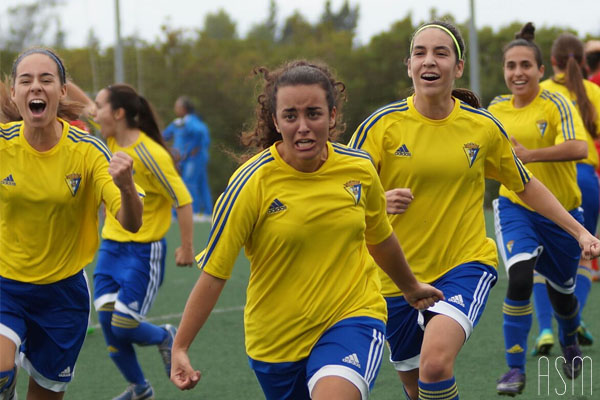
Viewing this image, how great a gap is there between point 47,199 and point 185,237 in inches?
82.1

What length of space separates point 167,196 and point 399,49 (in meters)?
19.7

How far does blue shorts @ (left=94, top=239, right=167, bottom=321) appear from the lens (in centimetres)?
669

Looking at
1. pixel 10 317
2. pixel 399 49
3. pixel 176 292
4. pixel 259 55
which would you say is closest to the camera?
pixel 10 317

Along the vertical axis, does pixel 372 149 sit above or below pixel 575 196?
above

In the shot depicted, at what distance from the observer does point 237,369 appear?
24.6 feet

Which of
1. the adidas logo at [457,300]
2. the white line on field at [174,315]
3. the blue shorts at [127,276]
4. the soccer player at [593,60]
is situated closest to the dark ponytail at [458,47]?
the adidas logo at [457,300]

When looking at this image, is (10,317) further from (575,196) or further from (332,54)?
(332,54)

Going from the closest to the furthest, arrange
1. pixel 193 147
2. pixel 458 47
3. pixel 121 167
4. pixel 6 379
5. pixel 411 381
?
pixel 121 167 → pixel 6 379 → pixel 458 47 → pixel 411 381 → pixel 193 147

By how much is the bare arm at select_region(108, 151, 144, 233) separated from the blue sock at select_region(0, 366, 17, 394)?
87cm

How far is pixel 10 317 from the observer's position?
493cm

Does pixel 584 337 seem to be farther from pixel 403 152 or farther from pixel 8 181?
pixel 8 181

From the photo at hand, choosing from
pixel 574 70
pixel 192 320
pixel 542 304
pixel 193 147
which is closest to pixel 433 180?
pixel 192 320

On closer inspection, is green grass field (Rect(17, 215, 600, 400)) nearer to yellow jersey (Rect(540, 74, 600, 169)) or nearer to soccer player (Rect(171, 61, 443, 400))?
yellow jersey (Rect(540, 74, 600, 169))

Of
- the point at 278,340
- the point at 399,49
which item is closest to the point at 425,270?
the point at 278,340
